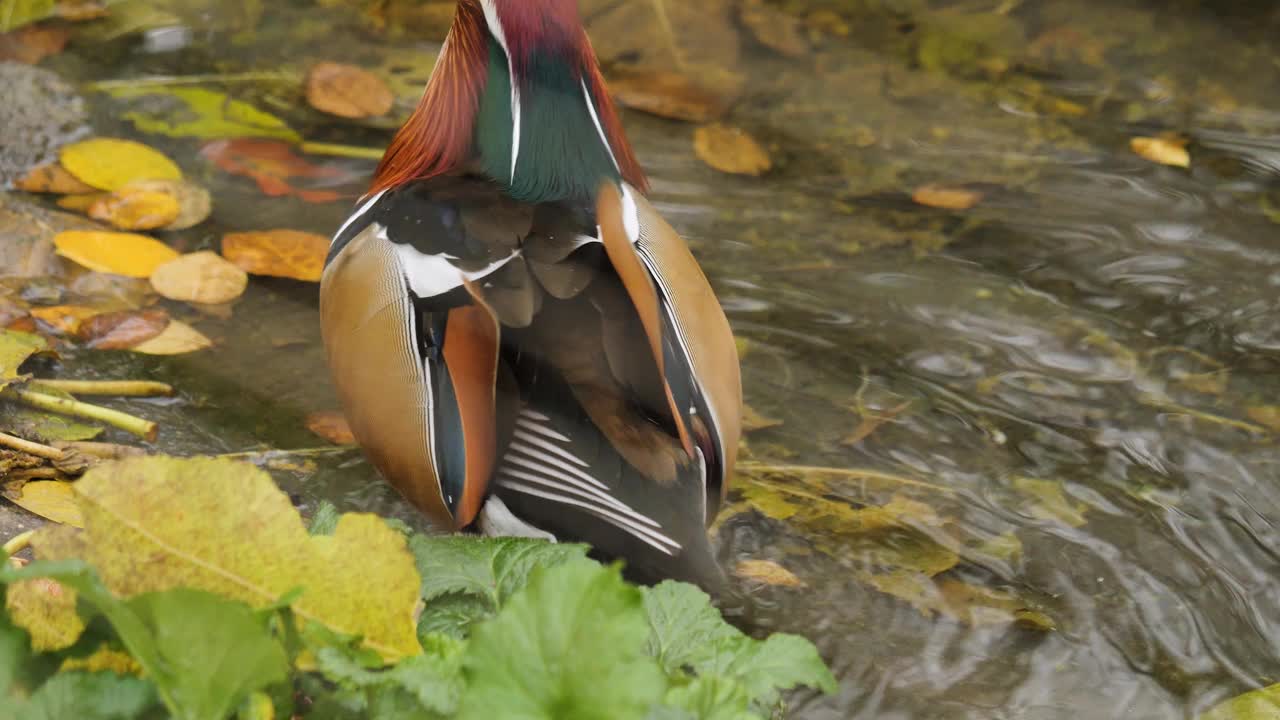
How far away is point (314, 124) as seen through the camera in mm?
4133

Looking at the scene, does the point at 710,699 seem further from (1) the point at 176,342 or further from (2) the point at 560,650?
(1) the point at 176,342

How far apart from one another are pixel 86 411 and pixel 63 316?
547mm

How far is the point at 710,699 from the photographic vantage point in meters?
1.23

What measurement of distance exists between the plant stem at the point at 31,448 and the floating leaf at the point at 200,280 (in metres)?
0.95

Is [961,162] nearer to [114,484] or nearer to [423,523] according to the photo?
[423,523]

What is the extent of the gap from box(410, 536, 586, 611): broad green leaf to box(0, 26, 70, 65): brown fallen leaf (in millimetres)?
3383

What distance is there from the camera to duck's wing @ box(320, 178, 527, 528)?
1.91m

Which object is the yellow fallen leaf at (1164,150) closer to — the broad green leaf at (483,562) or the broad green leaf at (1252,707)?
the broad green leaf at (1252,707)

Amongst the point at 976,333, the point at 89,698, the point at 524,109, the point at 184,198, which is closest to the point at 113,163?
the point at 184,198

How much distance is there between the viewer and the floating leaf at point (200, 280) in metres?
3.25

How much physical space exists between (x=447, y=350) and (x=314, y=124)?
244 centimetres

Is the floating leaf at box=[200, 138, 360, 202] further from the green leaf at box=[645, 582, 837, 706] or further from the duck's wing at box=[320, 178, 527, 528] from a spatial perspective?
the green leaf at box=[645, 582, 837, 706]

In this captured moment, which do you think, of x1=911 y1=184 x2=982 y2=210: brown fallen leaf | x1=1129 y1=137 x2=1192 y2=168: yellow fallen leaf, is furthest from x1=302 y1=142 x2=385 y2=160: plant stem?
x1=1129 y1=137 x2=1192 y2=168: yellow fallen leaf

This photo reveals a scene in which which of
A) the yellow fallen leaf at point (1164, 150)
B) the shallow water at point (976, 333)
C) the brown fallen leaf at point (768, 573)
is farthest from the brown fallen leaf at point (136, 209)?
the yellow fallen leaf at point (1164, 150)
